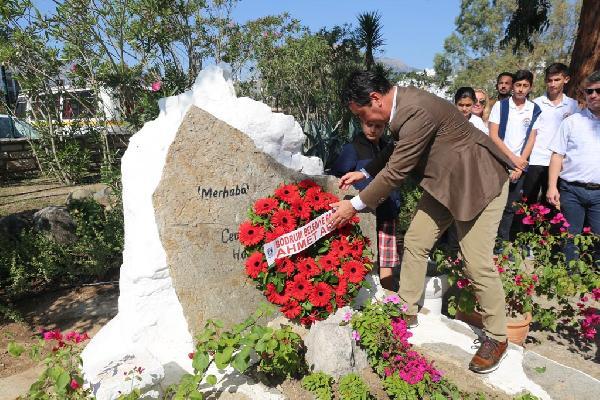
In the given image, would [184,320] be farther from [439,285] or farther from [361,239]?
[439,285]

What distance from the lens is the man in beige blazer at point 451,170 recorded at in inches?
94.8

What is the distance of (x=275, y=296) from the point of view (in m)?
2.79

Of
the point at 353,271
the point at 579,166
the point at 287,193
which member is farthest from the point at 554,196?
the point at 287,193

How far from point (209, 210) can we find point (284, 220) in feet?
1.60

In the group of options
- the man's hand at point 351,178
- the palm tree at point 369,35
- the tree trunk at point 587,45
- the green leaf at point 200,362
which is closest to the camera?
the green leaf at point 200,362

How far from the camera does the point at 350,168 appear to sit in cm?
350

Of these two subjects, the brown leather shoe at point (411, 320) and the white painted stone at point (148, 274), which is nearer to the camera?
the white painted stone at point (148, 274)

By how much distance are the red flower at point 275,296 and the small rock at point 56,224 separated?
270 cm

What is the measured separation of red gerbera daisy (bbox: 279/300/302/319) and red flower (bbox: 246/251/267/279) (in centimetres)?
27

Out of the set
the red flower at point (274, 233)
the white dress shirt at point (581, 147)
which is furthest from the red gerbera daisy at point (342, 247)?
the white dress shirt at point (581, 147)

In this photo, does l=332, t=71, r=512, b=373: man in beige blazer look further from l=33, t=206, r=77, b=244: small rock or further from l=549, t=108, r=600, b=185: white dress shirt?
l=33, t=206, r=77, b=244: small rock

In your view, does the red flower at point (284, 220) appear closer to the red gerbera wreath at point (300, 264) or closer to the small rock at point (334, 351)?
the red gerbera wreath at point (300, 264)

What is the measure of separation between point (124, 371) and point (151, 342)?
12.9 inches

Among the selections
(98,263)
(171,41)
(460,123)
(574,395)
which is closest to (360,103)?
(460,123)
